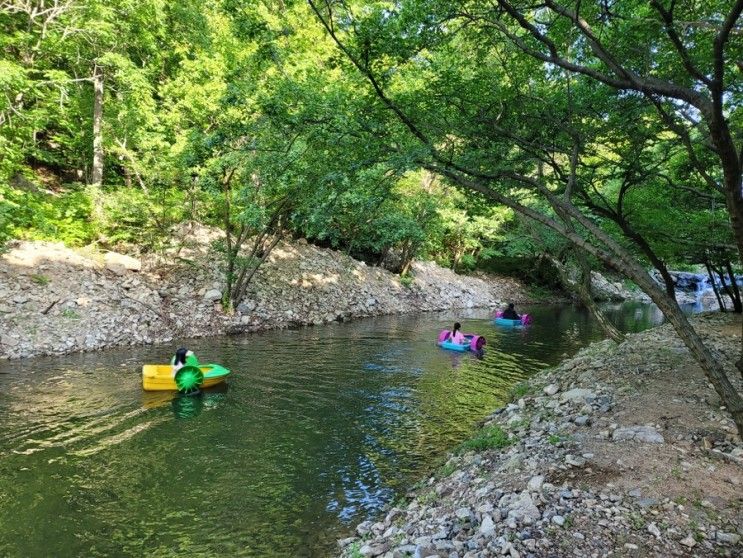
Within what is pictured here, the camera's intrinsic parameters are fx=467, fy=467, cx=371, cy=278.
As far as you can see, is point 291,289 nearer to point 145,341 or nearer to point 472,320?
point 145,341

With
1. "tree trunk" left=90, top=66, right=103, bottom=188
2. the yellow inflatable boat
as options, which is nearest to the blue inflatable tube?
the yellow inflatable boat

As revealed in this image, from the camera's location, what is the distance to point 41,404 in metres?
9.85

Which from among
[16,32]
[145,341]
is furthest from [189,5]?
[145,341]

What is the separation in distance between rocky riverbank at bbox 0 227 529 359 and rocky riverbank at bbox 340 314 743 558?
40.0ft

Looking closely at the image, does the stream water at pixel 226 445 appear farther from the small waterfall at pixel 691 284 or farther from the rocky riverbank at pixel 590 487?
the small waterfall at pixel 691 284

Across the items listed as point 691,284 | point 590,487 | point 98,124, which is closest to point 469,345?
point 590,487

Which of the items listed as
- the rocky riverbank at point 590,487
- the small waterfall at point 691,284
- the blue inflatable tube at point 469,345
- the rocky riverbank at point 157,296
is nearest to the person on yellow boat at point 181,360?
the rocky riverbank at point 157,296

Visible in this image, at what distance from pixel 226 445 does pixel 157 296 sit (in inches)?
422

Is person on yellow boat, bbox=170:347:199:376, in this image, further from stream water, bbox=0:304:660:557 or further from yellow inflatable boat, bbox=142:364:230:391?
stream water, bbox=0:304:660:557

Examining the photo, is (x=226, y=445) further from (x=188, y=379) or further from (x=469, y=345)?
(x=469, y=345)

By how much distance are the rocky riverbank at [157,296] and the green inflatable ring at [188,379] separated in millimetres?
5222

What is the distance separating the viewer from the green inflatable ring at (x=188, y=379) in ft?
35.8

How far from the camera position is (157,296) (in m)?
17.5

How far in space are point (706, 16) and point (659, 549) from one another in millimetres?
8090
